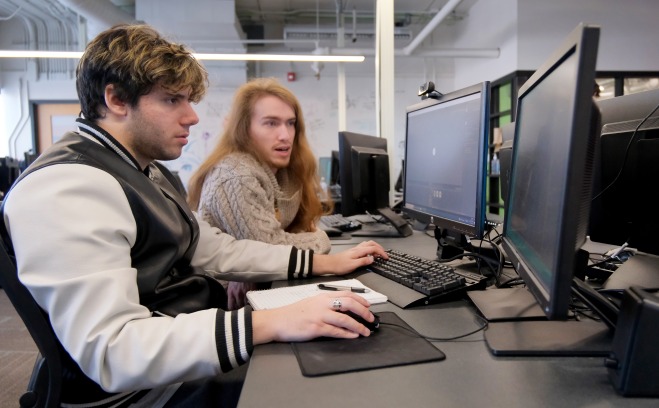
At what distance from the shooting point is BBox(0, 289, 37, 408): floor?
1.80 m

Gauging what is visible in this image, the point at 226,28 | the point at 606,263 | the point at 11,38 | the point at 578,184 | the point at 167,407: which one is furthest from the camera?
the point at 11,38

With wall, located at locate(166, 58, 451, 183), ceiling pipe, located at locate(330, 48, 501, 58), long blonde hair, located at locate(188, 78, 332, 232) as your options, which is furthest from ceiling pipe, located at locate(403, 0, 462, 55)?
long blonde hair, located at locate(188, 78, 332, 232)

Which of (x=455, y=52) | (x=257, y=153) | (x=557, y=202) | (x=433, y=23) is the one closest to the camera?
(x=557, y=202)

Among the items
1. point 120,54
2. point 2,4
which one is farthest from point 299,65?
point 120,54

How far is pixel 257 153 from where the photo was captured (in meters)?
1.58

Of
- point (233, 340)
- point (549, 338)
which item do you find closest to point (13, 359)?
point (233, 340)

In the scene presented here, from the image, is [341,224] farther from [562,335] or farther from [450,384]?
[450,384]

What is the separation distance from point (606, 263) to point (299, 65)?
5.94 m

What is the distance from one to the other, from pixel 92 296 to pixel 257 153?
100cm

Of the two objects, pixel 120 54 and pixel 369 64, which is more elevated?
pixel 369 64

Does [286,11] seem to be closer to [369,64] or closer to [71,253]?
[369,64]

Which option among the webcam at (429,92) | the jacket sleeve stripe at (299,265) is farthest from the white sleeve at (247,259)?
the webcam at (429,92)

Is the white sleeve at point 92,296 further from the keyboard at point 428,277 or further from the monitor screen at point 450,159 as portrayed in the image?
the monitor screen at point 450,159

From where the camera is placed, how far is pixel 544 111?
0.69 m
